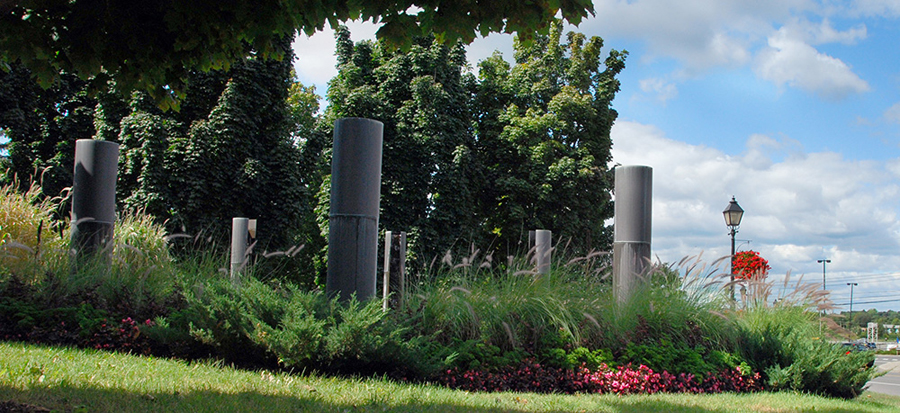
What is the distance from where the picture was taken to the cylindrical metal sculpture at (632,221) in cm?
909

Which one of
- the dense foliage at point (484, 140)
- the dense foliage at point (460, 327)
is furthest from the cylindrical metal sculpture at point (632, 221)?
the dense foliage at point (484, 140)

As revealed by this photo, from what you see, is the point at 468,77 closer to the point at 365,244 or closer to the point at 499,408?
the point at 365,244

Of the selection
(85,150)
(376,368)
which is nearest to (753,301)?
(376,368)

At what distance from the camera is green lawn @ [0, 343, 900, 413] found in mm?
4184

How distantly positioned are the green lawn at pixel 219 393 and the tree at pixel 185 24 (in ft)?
7.22

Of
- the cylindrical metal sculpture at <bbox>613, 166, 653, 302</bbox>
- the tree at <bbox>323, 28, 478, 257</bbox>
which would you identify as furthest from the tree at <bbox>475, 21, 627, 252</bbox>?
the cylindrical metal sculpture at <bbox>613, 166, 653, 302</bbox>

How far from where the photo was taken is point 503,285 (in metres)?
7.30

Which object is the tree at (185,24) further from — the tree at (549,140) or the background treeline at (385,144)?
the tree at (549,140)

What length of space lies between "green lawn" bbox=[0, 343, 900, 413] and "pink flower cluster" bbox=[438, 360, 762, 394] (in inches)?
13.9

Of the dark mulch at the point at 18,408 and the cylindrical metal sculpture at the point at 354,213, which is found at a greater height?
the cylindrical metal sculpture at the point at 354,213

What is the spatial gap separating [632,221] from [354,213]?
4509 millimetres

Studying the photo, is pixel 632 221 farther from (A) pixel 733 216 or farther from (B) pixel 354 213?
(A) pixel 733 216

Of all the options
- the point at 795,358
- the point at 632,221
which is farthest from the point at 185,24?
the point at 795,358

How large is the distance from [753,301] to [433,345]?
5.25 metres
